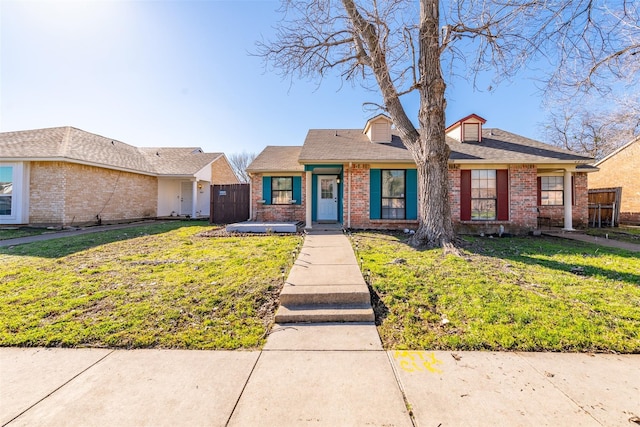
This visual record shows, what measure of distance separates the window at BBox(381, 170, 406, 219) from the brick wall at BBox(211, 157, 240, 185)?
44.4 feet

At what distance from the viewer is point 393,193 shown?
1027 centimetres

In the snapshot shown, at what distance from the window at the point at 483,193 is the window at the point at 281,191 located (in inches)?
298

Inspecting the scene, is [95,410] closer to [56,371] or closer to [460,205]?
[56,371]

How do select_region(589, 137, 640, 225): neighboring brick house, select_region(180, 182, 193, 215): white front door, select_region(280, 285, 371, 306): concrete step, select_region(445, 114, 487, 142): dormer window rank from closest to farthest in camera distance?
select_region(280, 285, 371, 306): concrete step
select_region(445, 114, 487, 142): dormer window
select_region(589, 137, 640, 225): neighboring brick house
select_region(180, 182, 193, 215): white front door

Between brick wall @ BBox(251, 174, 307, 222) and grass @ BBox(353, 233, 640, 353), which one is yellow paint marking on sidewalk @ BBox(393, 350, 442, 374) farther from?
brick wall @ BBox(251, 174, 307, 222)

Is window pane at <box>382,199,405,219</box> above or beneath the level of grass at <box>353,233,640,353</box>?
above

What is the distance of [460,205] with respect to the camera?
33.6 feet

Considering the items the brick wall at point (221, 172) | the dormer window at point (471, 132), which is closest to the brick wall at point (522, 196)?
the dormer window at point (471, 132)

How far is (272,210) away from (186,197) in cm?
907

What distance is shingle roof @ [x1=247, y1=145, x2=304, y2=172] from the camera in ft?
39.7

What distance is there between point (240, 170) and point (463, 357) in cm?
4386

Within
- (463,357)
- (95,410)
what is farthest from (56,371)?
(463,357)


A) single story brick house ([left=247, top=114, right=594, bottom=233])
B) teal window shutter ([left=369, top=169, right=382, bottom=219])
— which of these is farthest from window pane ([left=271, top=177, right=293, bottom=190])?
teal window shutter ([left=369, top=169, right=382, bottom=219])

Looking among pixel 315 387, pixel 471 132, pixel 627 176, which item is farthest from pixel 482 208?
pixel 627 176
